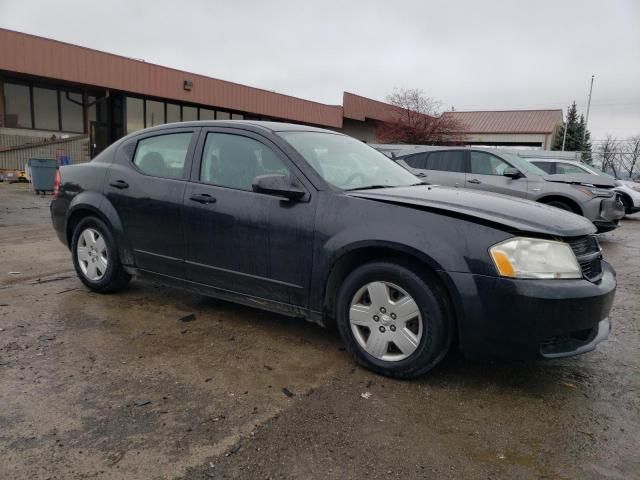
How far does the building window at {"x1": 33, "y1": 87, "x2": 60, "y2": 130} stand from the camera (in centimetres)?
1981

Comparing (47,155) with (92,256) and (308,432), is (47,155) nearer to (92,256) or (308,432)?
(92,256)

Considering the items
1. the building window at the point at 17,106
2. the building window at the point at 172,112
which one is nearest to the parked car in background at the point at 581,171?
the building window at the point at 172,112

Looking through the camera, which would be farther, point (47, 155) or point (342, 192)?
point (47, 155)

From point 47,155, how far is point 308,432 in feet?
65.6

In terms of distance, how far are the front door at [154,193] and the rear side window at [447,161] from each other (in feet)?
20.3

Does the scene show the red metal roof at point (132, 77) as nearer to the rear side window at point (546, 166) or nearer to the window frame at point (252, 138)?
the rear side window at point (546, 166)

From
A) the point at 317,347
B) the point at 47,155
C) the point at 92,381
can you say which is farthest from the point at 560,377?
the point at 47,155

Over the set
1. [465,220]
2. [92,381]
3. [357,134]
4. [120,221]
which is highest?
[357,134]

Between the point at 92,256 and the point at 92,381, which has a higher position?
the point at 92,256

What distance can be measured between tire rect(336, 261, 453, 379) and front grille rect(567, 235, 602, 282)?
84 centimetres

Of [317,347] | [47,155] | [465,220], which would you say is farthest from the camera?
[47,155]

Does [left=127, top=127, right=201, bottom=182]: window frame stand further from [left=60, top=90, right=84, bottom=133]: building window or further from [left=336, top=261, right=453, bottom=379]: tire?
[left=60, top=90, right=84, bottom=133]: building window

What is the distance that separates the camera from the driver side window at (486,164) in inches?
353

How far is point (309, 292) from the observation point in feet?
11.1
